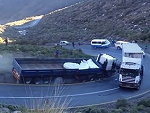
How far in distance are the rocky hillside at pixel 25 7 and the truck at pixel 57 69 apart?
114924mm

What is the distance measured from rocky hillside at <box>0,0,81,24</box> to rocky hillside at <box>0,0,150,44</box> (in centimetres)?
4309

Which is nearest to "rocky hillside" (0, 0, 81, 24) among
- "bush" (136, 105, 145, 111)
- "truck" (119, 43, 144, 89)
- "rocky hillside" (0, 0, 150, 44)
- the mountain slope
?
"rocky hillside" (0, 0, 150, 44)

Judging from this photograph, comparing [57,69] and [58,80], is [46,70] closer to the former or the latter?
[57,69]

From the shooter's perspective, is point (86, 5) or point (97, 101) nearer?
point (97, 101)

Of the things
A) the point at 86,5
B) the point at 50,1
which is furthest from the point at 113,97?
the point at 50,1

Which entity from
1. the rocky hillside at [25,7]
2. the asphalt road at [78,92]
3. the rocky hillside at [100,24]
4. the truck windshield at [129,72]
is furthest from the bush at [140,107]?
the rocky hillside at [25,7]

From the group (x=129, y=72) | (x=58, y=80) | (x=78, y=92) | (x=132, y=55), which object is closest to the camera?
(x=78, y=92)

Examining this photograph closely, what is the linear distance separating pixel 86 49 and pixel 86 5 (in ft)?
198

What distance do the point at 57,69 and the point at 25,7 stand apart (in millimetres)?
140615

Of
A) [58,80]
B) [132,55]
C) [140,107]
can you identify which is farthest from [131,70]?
[140,107]

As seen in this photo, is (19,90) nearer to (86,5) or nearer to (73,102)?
(73,102)

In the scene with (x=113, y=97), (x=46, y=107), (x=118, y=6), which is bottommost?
(x=113, y=97)

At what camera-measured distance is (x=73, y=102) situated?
21922mm

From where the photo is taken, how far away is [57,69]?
25.3 m
